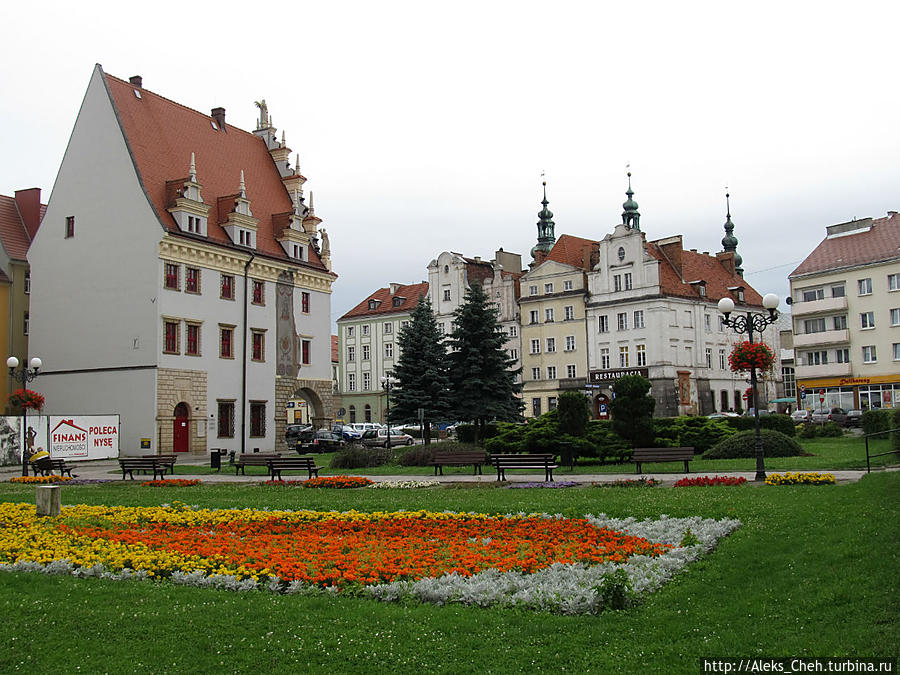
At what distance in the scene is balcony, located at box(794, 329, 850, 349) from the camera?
68188mm

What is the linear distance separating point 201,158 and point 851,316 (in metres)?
51.7

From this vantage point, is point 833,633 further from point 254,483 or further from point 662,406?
point 662,406

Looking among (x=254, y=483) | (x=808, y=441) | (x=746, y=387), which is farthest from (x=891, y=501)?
(x=746, y=387)

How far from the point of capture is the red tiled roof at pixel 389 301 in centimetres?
9350

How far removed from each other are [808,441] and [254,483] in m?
27.3

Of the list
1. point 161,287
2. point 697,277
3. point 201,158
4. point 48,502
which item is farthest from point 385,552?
point 697,277

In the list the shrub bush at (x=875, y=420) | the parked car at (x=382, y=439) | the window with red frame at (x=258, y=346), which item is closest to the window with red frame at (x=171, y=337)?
the window with red frame at (x=258, y=346)

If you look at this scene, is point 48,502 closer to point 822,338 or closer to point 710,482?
point 710,482

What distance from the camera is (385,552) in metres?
12.0

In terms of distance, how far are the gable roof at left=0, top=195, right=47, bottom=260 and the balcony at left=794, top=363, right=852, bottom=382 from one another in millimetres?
59998

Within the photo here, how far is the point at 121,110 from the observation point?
156ft

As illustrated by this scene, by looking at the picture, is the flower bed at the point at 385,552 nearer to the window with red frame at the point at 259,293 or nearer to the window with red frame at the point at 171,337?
the window with red frame at the point at 171,337

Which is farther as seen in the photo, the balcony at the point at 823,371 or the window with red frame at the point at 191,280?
the balcony at the point at 823,371

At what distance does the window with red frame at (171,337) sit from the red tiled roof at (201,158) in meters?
5.08
